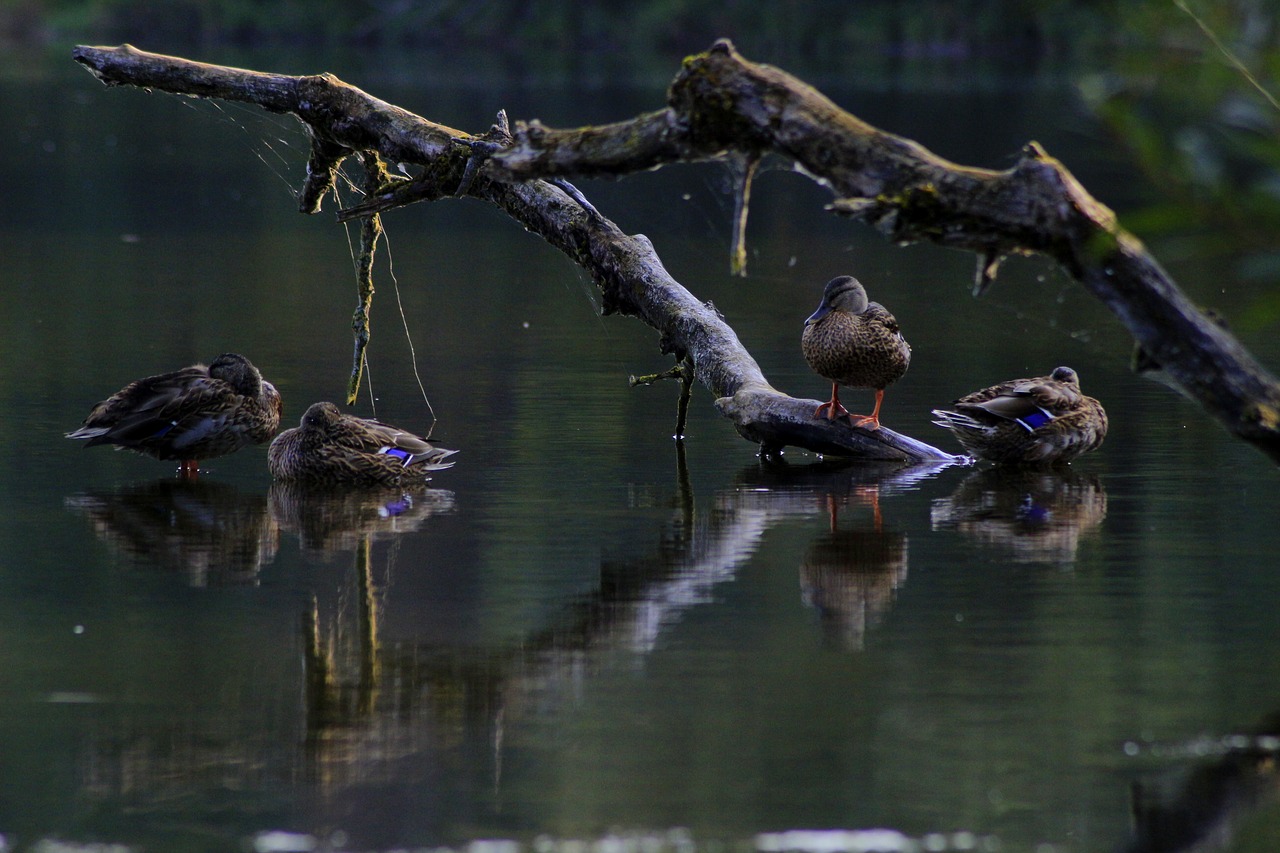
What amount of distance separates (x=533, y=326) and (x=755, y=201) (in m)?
12.0

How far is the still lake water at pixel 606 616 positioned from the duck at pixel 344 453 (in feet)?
0.79

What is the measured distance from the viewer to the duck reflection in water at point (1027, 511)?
24.6ft

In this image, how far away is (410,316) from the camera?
14844mm

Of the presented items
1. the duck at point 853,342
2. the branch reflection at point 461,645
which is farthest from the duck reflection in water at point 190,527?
the duck at point 853,342

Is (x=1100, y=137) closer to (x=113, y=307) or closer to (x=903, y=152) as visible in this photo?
(x=903, y=152)

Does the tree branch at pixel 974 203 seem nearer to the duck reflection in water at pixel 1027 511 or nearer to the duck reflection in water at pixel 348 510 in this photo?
the duck reflection in water at pixel 1027 511

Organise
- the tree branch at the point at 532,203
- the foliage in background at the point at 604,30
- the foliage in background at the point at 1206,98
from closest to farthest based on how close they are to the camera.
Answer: the foliage in background at the point at 1206,98 → the tree branch at the point at 532,203 → the foliage in background at the point at 604,30

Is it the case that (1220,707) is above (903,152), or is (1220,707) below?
below

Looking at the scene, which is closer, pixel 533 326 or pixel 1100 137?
pixel 1100 137

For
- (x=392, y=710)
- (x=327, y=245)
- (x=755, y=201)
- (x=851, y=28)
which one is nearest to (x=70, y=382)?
(x=392, y=710)

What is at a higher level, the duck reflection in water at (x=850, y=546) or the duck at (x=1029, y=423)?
the duck at (x=1029, y=423)

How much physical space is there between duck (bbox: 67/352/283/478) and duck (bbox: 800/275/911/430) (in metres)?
2.88

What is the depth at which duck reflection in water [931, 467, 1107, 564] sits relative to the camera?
750cm

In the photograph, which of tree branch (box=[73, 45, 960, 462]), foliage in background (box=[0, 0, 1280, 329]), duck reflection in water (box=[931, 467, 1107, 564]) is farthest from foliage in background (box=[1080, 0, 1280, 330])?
foliage in background (box=[0, 0, 1280, 329])
